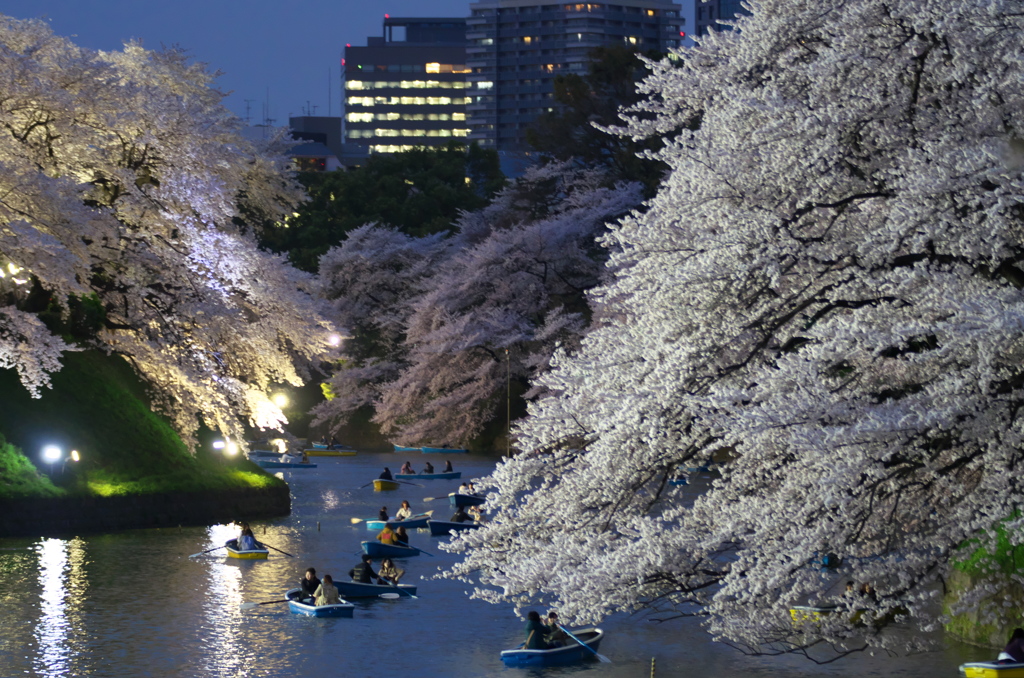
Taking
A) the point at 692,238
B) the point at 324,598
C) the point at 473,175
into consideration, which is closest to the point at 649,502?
the point at 692,238

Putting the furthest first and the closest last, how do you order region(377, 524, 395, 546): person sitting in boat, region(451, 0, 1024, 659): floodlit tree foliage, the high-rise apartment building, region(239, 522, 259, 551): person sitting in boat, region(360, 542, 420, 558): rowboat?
the high-rise apartment building < region(377, 524, 395, 546): person sitting in boat < region(360, 542, 420, 558): rowboat < region(239, 522, 259, 551): person sitting in boat < region(451, 0, 1024, 659): floodlit tree foliage

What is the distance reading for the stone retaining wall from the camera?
2880 centimetres

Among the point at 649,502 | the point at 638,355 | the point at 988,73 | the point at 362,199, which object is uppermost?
the point at 362,199

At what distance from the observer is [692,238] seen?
15.4 meters

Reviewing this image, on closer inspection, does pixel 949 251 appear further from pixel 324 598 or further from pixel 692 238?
pixel 324 598

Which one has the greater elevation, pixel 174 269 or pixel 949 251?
pixel 174 269

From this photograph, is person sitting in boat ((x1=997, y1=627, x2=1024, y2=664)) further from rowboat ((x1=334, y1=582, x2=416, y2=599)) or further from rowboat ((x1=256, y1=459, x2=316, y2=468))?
rowboat ((x1=256, y1=459, x2=316, y2=468))

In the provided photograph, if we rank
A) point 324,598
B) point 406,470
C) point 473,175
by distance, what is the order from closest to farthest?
point 324,598 < point 406,470 < point 473,175

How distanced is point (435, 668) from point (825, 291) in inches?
315

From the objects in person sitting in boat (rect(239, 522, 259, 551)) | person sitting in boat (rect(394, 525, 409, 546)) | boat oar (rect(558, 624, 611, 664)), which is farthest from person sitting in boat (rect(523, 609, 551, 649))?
person sitting in boat (rect(394, 525, 409, 546))

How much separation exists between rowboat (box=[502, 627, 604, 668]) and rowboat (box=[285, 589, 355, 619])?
468 centimetres

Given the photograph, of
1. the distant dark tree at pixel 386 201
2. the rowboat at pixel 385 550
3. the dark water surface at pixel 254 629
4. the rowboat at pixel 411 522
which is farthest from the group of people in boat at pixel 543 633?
the distant dark tree at pixel 386 201

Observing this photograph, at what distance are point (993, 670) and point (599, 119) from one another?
146 ft

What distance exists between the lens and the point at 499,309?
56719 millimetres
